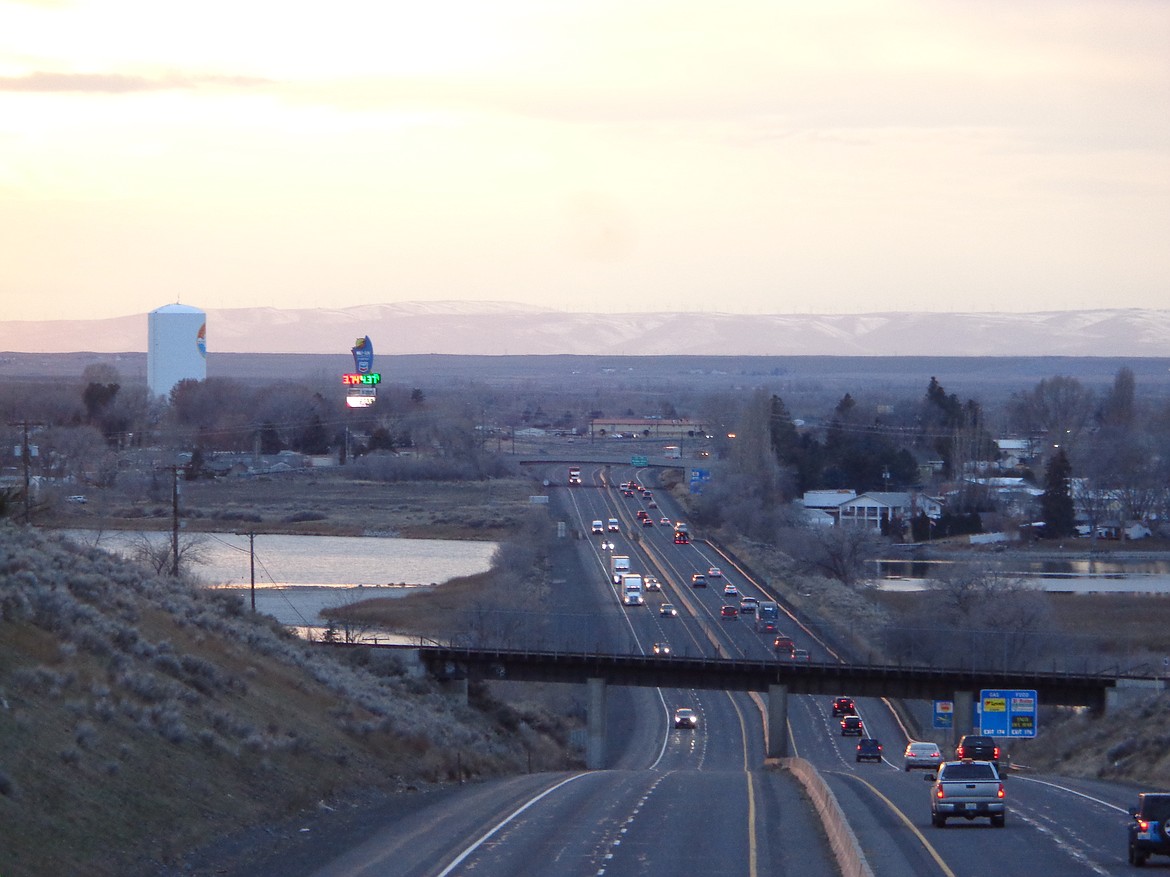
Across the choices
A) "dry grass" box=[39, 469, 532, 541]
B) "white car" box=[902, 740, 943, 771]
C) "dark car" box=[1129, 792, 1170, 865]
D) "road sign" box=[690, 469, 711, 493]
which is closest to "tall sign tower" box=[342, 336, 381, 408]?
"dry grass" box=[39, 469, 532, 541]

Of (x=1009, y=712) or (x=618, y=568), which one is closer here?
(x=1009, y=712)

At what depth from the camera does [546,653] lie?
1735 inches

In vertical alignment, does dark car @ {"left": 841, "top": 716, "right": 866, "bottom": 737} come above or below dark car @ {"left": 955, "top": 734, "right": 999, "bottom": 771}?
below

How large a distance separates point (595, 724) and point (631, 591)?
20041 mm

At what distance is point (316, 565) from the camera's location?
77.5m

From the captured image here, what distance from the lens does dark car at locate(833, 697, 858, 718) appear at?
50250 mm

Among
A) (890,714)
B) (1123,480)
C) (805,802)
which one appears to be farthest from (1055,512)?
(805,802)

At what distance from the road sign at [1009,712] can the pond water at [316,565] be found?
22.9 metres

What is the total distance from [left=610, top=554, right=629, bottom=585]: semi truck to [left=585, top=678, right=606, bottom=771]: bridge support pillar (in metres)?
24.6

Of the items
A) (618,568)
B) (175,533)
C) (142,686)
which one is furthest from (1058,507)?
(142,686)

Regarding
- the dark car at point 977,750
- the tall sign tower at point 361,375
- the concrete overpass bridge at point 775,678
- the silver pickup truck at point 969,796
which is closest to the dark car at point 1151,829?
the silver pickup truck at point 969,796

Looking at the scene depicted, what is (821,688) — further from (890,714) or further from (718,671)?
(890,714)

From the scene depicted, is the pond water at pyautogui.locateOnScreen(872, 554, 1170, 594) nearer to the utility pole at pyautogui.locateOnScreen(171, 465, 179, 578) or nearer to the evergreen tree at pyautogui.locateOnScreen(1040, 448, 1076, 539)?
the evergreen tree at pyautogui.locateOnScreen(1040, 448, 1076, 539)

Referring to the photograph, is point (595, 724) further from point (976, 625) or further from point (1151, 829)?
point (1151, 829)
